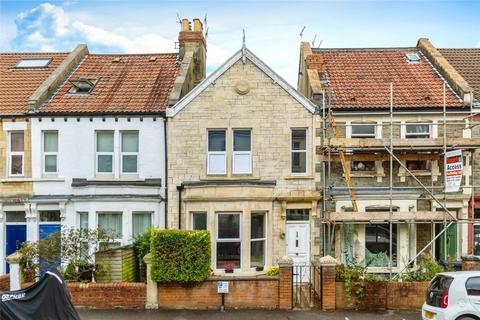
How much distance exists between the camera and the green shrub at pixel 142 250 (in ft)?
60.4

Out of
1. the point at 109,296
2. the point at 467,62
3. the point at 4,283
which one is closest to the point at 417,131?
the point at 467,62

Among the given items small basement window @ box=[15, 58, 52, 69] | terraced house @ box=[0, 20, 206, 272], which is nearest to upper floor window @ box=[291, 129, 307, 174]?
terraced house @ box=[0, 20, 206, 272]

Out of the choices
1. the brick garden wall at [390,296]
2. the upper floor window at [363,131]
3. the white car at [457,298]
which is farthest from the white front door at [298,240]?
the white car at [457,298]

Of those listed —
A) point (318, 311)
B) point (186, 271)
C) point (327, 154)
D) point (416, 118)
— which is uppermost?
point (416, 118)

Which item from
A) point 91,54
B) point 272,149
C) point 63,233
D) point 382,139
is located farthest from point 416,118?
point 91,54

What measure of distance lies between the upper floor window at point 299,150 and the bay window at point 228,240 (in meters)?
3.07

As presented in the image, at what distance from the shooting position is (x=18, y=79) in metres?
23.5

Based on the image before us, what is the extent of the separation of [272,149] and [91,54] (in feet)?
36.7

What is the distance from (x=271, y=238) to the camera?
1973 centimetres

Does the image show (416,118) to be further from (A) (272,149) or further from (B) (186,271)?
(B) (186,271)

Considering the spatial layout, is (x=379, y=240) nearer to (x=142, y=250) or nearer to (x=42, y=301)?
(x=142, y=250)

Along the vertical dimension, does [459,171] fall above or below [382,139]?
below

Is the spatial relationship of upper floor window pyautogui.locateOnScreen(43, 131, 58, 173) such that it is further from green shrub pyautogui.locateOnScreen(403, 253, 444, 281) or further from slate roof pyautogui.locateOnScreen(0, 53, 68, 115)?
green shrub pyautogui.locateOnScreen(403, 253, 444, 281)

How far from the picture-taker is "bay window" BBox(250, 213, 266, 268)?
65.0 feet
